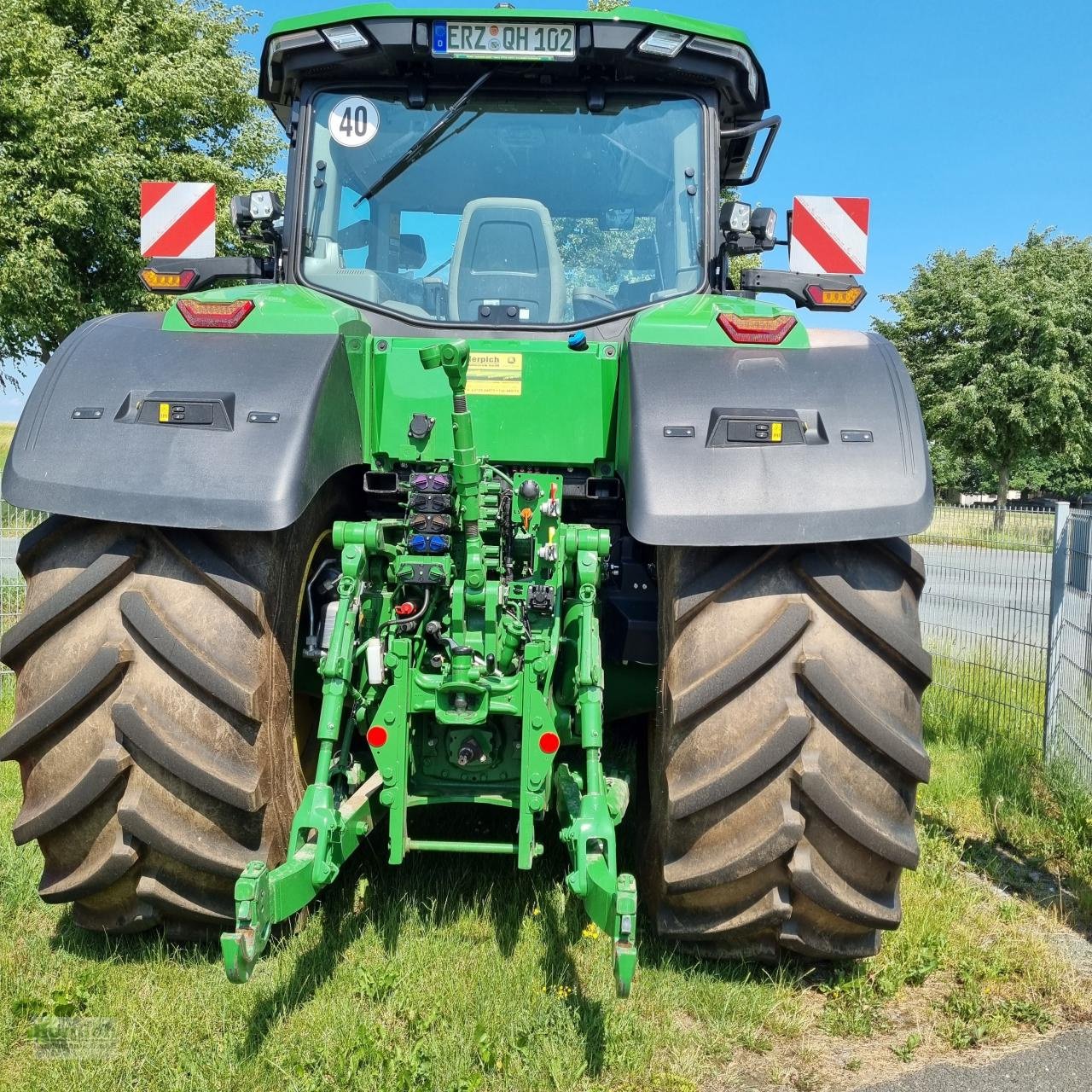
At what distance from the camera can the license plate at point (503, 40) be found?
347 cm

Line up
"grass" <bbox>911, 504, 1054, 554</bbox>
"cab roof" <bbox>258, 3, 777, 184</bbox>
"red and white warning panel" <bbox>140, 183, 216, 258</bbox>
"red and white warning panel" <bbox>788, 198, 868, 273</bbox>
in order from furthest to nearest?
"grass" <bbox>911, 504, 1054, 554</bbox> → "red and white warning panel" <bbox>140, 183, 216, 258</bbox> → "red and white warning panel" <bbox>788, 198, 868, 273</bbox> → "cab roof" <bbox>258, 3, 777, 184</bbox>

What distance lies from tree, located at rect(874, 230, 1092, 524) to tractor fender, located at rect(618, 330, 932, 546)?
27.3 metres

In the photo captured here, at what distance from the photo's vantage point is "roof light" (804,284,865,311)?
391cm

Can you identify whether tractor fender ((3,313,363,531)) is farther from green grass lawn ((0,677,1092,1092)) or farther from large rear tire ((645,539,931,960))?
green grass lawn ((0,677,1092,1092))

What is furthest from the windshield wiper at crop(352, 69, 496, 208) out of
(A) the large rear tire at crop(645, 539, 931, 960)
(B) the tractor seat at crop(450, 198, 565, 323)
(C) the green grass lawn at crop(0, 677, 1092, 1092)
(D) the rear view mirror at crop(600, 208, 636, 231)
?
(C) the green grass lawn at crop(0, 677, 1092, 1092)

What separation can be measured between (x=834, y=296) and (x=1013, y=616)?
A: 306 cm

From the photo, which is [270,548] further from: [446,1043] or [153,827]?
[446,1043]

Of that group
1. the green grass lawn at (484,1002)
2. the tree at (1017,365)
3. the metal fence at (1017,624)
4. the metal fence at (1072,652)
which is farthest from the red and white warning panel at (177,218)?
the tree at (1017,365)

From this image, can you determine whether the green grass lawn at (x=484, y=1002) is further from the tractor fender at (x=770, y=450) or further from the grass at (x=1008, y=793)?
the tractor fender at (x=770, y=450)

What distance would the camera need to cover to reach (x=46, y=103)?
51.7 feet

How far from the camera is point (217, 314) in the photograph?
306 cm

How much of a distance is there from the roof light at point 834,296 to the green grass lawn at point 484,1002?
7.39 ft

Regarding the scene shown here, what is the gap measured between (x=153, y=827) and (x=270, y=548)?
0.77 m

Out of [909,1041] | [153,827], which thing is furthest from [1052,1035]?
[153,827]
